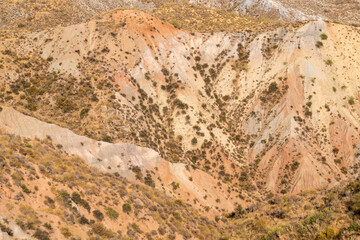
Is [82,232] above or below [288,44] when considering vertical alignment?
below

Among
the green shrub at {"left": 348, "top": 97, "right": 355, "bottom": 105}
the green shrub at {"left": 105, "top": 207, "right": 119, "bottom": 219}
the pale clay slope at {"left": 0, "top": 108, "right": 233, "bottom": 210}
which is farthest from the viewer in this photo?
the green shrub at {"left": 348, "top": 97, "right": 355, "bottom": 105}

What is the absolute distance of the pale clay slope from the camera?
33219 millimetres

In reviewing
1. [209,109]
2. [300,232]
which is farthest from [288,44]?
[300,232]

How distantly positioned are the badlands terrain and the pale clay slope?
0.16m

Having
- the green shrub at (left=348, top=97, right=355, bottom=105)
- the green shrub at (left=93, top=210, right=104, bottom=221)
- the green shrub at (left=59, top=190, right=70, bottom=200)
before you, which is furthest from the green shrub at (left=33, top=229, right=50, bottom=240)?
the green shrub at (left=348, top=97, right=355, bottom=105)

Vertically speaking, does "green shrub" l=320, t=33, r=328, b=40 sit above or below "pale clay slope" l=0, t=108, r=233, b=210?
above

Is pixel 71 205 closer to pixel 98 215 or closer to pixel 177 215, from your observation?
pixel 98 215

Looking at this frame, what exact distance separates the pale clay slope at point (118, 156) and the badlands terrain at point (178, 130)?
0.16 m

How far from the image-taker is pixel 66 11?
9606 cm

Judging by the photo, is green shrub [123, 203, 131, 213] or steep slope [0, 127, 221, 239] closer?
steep slope [0, 127, 221, 239]

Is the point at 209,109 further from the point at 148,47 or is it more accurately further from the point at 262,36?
the point at 262,36

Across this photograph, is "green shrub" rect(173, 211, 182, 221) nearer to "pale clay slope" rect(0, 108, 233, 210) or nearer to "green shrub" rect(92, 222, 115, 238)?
"pale clay slope" rect(0, 108, 233, 210)

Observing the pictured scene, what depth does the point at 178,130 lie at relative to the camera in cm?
4897

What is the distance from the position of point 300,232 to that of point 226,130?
34158 millimetres
